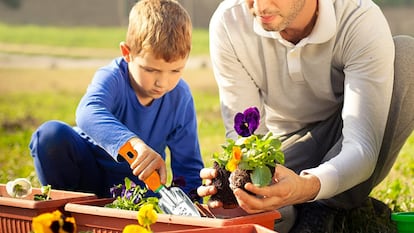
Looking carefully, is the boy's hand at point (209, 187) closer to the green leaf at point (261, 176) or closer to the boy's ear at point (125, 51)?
the green leaf at point (261, 176)

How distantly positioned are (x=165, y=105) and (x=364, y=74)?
882mm

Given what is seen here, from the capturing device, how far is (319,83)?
319cm

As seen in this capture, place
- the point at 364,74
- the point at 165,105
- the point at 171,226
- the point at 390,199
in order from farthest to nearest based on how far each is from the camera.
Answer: the point at 390,199
the point at 165,105
the point at 364,74
the point at 171,226

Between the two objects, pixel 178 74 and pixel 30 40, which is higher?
pixel 178 74

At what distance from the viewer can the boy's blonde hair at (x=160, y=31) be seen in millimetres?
3258

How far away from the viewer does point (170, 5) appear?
3.43 meters

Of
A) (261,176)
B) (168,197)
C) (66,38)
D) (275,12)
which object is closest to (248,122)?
(261,176)

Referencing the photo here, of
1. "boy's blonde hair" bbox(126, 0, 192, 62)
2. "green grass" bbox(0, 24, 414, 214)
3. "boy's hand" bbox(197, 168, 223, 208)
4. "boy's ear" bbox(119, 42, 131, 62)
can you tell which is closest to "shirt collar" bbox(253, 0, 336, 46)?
"boy's blonde hair" bbox(126, 0, 192, 62)

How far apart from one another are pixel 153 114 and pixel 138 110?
71mm

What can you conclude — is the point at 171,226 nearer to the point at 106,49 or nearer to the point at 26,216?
the point at 26,216

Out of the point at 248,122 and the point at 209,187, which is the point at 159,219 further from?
the point at 248,122

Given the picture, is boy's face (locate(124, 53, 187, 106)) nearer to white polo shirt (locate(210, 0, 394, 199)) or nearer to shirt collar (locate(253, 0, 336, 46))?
white polo shirt (locate(210, 0, 394, 199))

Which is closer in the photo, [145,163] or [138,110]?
[145,163]

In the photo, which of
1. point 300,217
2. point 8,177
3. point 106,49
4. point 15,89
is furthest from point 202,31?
point 300,217
